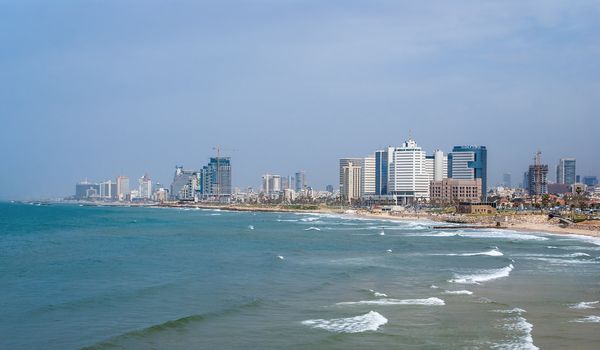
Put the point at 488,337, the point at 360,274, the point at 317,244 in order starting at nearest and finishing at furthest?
the point at 488,337 → the point at 360,274 → the point at 317,244

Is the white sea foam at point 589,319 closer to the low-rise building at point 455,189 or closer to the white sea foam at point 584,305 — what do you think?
the white sea foam at point 584,305

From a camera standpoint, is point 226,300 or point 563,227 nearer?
point 226,300

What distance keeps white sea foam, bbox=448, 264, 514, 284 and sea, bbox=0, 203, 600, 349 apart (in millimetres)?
80

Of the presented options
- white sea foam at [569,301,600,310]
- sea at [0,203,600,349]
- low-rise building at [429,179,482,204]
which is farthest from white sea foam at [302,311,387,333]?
low-rise building at [429,179,482,204]

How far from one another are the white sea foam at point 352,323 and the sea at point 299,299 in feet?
0.11

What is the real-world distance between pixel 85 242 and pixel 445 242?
1158 inches

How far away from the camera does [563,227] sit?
76875mm

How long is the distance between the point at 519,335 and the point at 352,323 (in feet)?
15.7

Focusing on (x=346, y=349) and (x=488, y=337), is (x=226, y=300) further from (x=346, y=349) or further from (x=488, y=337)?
(x=488, y=337)

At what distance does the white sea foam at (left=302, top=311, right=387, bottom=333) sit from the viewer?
19.7 meters

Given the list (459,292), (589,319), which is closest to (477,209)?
(459,292)

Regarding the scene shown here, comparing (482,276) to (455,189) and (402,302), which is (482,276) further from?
(455,189)

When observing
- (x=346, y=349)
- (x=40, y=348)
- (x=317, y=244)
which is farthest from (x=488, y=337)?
(x=317, y=244)

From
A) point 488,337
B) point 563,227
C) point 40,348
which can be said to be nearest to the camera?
point 40,348
